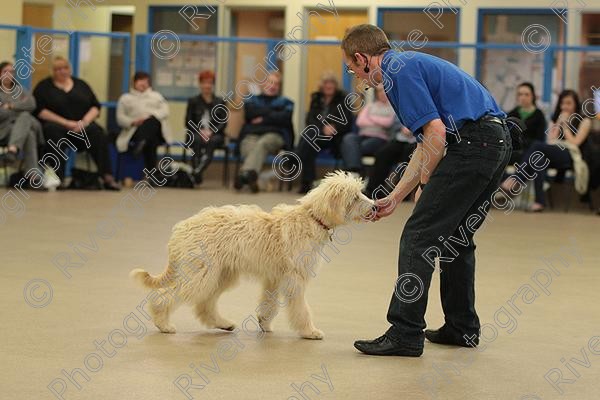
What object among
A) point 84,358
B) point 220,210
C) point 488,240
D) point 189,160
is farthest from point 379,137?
point 84,358

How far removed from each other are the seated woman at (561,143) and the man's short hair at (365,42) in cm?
702

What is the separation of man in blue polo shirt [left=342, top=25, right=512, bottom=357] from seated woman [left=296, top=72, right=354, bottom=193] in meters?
7.48

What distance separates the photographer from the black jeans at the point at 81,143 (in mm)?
11414

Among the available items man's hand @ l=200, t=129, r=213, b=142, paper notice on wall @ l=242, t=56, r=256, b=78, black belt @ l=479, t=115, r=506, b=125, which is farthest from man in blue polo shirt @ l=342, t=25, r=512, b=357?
paper notice on wall @ l=242, t=56, r=256, b=78

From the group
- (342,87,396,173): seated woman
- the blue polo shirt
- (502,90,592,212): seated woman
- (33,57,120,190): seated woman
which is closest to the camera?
the blue polo shirt

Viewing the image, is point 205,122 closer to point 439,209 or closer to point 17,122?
point 17,122

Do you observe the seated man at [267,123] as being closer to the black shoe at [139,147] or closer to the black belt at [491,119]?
the black shoe at [139,147]

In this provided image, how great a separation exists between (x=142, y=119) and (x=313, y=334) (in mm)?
7954

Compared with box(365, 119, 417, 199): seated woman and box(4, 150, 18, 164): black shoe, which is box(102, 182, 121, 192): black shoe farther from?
box(365, 119, 417, 199): seated woman

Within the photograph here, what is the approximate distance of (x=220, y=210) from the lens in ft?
15.4

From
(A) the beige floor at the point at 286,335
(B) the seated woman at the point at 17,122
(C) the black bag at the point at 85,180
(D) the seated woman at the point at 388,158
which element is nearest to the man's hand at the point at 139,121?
(C) the black bag at the point at 85,180

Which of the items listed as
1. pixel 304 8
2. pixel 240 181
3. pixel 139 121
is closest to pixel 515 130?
pixel 240 181

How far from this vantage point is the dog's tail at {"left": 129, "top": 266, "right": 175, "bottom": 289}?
4.65 m

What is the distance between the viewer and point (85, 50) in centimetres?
1311
